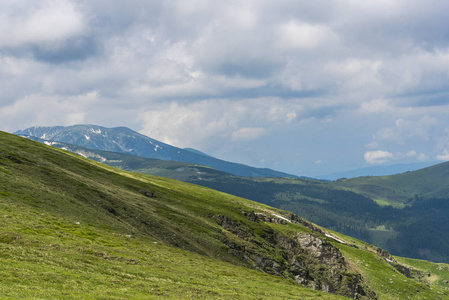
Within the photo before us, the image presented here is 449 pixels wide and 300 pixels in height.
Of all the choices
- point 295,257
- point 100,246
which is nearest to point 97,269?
point 100,246

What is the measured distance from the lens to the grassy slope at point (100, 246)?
120 feet

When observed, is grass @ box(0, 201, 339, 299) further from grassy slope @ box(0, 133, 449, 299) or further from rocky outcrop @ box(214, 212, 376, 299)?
rocky outcrop @ box(214, 212, 376, 299)

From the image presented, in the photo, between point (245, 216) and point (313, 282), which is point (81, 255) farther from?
point (245, 216)

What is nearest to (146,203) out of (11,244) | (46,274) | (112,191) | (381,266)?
(112,191)

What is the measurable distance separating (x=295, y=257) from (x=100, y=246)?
240 feet

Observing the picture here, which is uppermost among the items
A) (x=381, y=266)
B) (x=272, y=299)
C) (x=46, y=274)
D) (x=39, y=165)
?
(x=39, y=165)

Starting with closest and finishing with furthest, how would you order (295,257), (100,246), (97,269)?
1. (97,269)
2. (100,246)
3. (295,257)

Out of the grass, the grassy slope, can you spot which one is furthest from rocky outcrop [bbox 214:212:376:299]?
the grass

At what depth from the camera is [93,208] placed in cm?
7844

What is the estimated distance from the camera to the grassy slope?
36.7 m

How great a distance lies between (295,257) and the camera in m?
110

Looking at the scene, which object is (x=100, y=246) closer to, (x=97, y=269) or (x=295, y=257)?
(x=97, y=269)

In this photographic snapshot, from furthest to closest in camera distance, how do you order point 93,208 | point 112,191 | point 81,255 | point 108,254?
point 112,191, point 93,208, point 108,254, point 81,255

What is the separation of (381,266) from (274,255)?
69211mm
